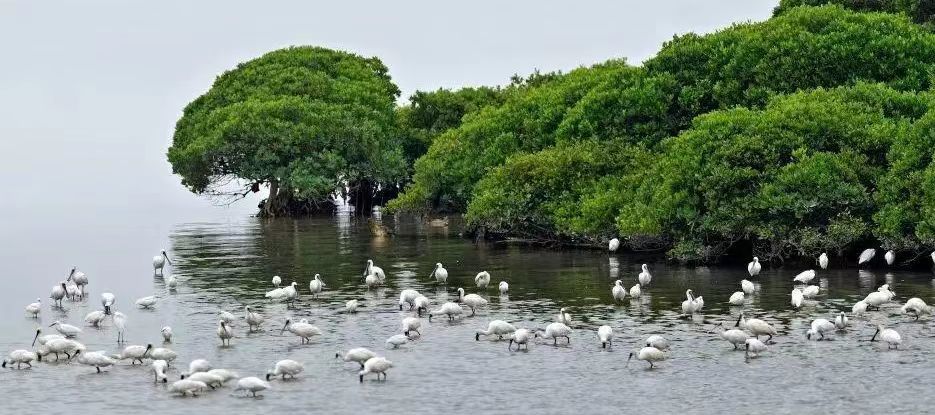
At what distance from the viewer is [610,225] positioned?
49.9 m

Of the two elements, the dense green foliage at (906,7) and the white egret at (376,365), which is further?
the dense green foliage at (906,7)

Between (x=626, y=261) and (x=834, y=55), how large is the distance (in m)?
12.6

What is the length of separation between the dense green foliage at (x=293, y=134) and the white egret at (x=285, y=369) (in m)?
55.0

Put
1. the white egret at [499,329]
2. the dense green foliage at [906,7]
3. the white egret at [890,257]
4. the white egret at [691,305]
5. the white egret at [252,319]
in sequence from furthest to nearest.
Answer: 1. the dense green foliage at [906,7]
2. the white egret at [890,257]
3. the white egret at [691,305]
4. the white egret at [252,319]
5. the white egret at [499,329]

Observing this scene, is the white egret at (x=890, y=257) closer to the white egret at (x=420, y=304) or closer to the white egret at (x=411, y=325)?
the white egret at (x=420, y=304)

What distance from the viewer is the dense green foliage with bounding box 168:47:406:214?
81688mm

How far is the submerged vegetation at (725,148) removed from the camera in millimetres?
42688

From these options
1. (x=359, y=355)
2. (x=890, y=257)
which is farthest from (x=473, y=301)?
(x=890, y=257)

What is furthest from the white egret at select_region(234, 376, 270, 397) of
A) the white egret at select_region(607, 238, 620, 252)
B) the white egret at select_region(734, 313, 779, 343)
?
the white egret at select_region(607, 238, 620, 252)

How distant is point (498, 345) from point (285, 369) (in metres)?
5.68

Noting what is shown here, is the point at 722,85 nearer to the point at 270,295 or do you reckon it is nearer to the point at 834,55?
the point at 834,55

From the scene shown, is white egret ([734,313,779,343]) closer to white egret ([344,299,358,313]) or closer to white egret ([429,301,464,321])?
white egret ([429,301,464,321])

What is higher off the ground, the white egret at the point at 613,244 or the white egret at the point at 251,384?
the white egret at the point at 613,244

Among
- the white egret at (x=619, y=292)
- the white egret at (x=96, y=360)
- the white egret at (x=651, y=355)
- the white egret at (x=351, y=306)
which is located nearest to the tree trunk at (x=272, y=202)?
the white egret at (x=351, y=306)
